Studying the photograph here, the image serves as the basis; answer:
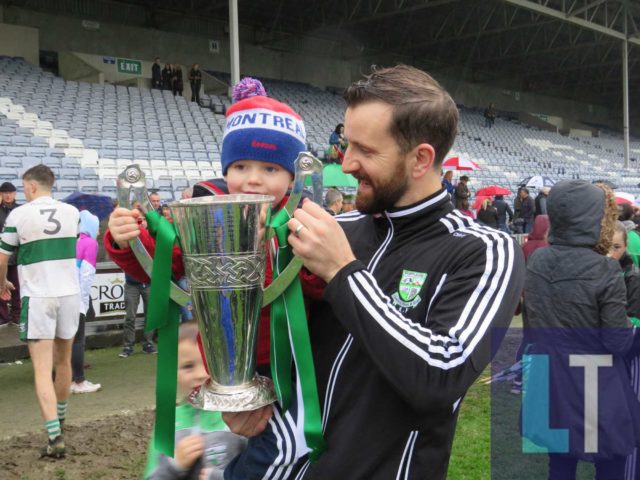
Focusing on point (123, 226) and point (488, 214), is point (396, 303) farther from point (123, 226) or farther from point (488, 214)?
point (488, 214)

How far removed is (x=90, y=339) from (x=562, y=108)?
39.4 meters

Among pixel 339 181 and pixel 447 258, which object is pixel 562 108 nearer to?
pixel 339 181

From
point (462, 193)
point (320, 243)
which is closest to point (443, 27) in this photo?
point (462, 193)

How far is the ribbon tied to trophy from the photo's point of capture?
1289 mm

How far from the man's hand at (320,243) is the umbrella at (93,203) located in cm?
821

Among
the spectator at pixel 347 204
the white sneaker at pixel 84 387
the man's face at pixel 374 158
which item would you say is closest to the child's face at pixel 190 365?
the man's face at pixel 374 158

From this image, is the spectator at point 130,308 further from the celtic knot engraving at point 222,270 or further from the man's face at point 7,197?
the celtic knot engraving at point 222,270

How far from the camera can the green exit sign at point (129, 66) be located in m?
23.0

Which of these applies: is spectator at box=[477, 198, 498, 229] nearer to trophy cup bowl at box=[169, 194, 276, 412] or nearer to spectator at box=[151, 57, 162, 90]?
spectator at box=[151, 57, 162, 90]

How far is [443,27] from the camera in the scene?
28.4 meters

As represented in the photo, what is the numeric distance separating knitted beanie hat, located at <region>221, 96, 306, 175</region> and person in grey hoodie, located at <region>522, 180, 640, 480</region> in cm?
189

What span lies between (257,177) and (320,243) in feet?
1.77

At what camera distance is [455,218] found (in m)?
1.44

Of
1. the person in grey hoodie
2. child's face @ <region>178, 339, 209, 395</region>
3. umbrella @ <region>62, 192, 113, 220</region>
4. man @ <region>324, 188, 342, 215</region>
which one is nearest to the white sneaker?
man @ <region>324, 188, 342, 215</region>
